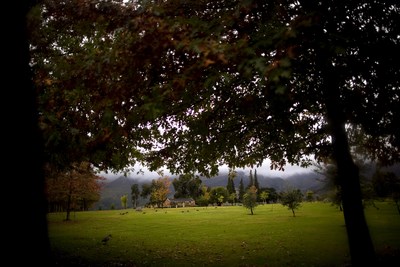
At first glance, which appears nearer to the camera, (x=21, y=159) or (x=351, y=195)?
(x=21, y=159)

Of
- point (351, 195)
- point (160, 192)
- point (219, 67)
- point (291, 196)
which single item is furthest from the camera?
point (160, 192)

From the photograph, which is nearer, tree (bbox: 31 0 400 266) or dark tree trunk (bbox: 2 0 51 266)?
dark tree trunk (bbox: 2 0 51 266)

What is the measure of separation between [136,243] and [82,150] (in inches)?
792

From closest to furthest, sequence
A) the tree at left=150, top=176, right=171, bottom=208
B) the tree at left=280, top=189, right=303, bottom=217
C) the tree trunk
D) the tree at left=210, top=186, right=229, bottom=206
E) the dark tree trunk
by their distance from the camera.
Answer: the dark tree trunk < the tree trunk < the tree at left=280, top=189, right=303, bottom=217 < the tree at left=150, top=176, right=171, bottom=208 < the tree at left=210, top=186, right=229, bottom=206

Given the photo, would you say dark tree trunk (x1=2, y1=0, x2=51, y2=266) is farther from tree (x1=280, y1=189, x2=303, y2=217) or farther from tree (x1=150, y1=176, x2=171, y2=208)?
tree (x1=150, y1=176, x2=171, y2=208)

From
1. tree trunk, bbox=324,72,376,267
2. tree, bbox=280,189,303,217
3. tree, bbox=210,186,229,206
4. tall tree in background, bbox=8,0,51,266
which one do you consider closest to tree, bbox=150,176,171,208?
tree, bbox=210,186,229,206

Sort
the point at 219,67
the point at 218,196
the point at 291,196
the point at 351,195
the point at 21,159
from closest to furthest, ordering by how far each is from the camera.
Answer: the point at 21,159 < the point at 219,67 < the point at 351,195 < the point at 291,196 < the point at 218,196

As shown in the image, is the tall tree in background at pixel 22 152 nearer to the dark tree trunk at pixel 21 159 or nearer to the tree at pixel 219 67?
the dark tree trunk at pixel 21 159

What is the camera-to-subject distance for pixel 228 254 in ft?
61.4

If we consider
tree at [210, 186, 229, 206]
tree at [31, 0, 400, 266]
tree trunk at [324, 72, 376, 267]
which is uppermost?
tree at [31, 0, 400, 266]

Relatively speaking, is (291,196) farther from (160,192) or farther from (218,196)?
(218,196)

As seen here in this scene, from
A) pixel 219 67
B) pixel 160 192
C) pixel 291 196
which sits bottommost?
pixel 160 192

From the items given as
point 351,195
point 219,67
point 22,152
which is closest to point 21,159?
point 22,152

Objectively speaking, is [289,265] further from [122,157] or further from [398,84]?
[398,84]
